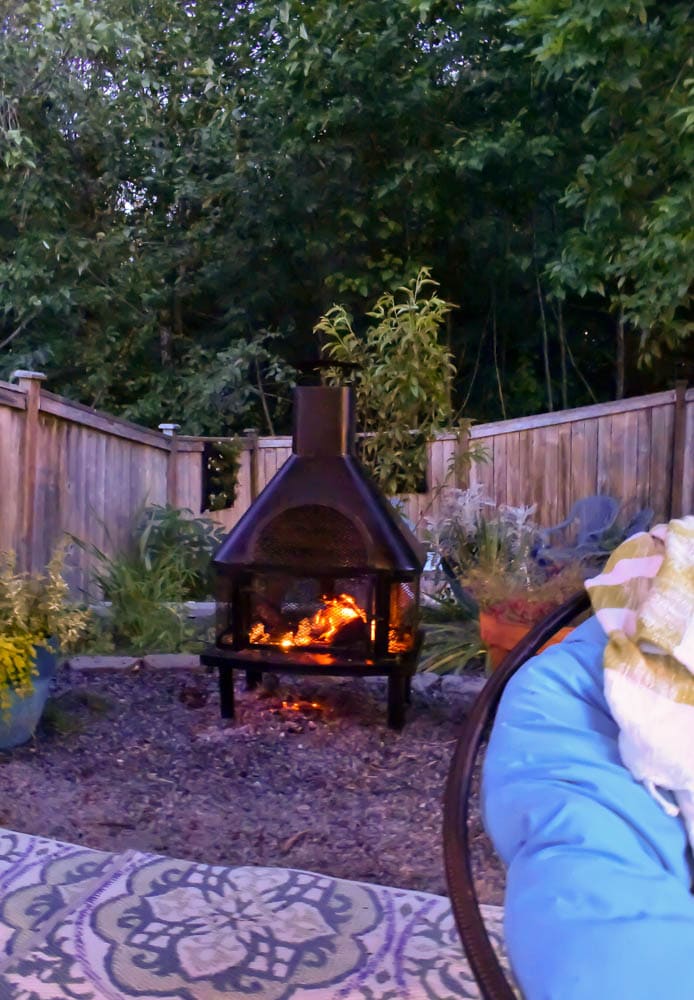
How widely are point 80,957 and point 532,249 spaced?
20.8 feet

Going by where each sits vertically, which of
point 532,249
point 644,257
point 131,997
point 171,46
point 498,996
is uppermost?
point 171,46

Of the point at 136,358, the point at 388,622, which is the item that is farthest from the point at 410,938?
the point at 136,358

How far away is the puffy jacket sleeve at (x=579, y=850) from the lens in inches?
29.8

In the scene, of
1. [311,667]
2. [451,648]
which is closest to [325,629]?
[311,667]

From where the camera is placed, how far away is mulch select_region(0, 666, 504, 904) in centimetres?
221

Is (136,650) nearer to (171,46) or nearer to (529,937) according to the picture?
(529,937)

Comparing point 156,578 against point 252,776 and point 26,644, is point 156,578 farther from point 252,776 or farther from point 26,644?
point 252,776

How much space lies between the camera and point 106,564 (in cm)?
455

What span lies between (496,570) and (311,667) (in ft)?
2.83

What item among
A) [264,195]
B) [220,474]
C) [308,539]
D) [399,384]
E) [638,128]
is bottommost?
[308,539]

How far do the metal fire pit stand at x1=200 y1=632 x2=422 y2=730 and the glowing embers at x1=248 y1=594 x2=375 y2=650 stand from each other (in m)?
0.07

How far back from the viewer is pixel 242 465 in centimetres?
642

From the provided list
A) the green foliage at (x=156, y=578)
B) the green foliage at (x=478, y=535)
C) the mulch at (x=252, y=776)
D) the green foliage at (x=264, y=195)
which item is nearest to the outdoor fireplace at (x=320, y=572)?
the mulch at (x=252, y=776)

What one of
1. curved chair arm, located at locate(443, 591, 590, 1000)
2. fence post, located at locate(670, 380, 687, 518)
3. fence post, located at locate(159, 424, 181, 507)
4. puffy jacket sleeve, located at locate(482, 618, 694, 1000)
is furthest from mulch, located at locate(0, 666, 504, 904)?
fence post, located at locate(159, 424, 181, 507)
